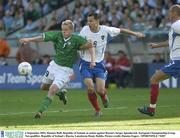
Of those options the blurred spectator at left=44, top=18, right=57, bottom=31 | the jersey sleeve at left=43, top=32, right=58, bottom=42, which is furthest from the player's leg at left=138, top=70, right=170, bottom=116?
the blurred spectator at left=44, top=18, right=57, bottom=31

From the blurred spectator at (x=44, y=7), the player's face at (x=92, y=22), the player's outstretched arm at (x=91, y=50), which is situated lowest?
the player's outstretched arm at (x=91, y=50)

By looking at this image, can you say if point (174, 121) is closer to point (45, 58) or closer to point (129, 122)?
point (129, 122)

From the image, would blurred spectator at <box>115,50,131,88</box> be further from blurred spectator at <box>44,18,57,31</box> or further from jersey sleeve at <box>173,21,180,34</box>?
jersey sleeve at <box>173,21,180,34</box>

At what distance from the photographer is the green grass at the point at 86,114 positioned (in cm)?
1511

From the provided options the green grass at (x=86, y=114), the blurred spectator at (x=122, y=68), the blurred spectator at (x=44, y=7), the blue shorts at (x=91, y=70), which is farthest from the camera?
the blurred spectator at (x=44, y=7)

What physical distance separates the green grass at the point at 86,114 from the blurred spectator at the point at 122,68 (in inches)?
248

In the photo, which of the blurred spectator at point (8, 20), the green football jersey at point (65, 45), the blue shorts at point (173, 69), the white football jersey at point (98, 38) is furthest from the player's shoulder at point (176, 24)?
the blurred spectator at point (8, 20)

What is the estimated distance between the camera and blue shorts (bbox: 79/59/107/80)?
715 inches

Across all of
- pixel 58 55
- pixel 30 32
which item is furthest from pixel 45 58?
pixel 58 55

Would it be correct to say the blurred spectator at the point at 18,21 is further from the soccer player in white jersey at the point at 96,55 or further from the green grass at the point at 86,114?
the soccer player in white jersey at the point at 96,55

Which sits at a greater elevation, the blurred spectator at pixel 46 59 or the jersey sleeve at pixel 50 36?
the jersey sleeve at pixel 50 36

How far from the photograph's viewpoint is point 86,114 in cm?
1855

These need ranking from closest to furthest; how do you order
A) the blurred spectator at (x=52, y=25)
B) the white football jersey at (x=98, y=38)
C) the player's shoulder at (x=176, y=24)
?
the player's shoulder at (x=176, y=24) → the white football jersey at (x=98, y=38) → the blurred spectator at (x=52, y=25)

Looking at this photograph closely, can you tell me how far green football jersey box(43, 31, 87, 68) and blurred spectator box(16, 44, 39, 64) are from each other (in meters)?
16.0
